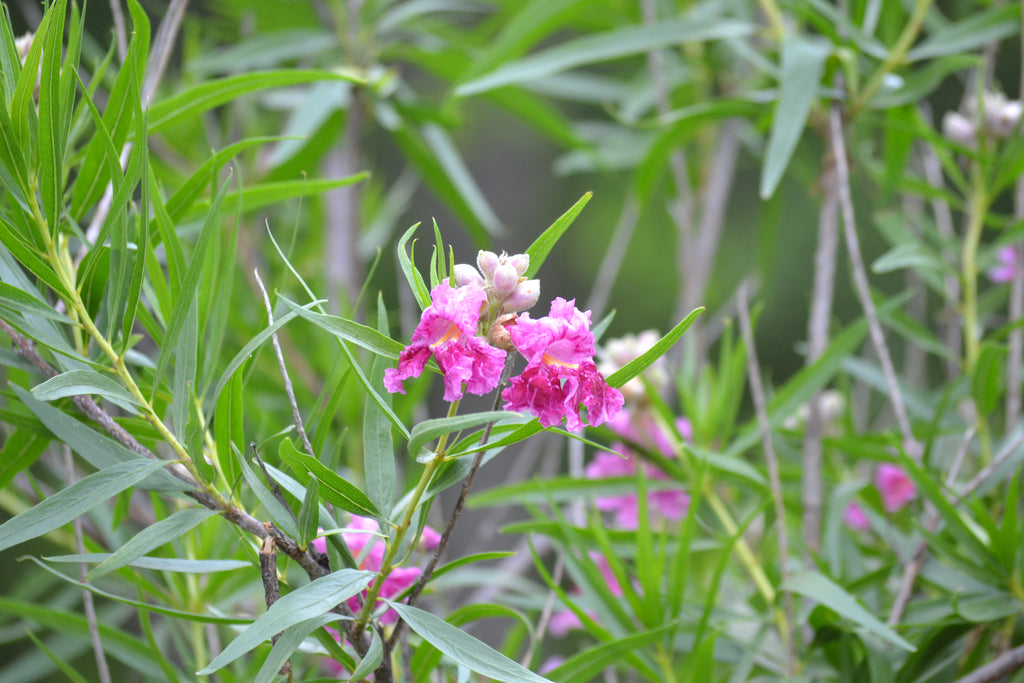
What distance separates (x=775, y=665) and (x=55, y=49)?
0.62 metres

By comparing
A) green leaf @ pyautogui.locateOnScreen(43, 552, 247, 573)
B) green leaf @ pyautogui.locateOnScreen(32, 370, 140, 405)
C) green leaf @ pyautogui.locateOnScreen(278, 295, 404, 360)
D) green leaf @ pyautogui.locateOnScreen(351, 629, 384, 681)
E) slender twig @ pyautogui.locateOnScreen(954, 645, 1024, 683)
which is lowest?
slender twig @ pyautogui.locateOnScreen(954, 645, 1024, 683)

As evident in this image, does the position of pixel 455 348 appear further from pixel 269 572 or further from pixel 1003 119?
pixel 1003 119

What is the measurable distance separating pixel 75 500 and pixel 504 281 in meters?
0.21

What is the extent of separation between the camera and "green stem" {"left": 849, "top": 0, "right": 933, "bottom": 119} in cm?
82

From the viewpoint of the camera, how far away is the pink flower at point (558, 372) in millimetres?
332

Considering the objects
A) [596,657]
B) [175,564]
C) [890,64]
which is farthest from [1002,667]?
[890,64]

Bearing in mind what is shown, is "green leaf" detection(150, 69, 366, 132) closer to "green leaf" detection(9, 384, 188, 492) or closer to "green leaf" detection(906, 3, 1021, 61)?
"green leaf" detection(9, 384, 188, 492)

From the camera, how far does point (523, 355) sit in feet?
1.12

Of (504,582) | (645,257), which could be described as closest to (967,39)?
(504,582)

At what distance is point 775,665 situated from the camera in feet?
2.01

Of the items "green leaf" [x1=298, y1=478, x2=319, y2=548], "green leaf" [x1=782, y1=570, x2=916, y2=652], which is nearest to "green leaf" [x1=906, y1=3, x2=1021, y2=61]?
"green leaf" [x1=782, y1=570, x2=916, y2=652]

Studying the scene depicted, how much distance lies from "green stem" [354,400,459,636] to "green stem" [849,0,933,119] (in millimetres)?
671

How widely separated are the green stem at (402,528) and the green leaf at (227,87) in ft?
0.87

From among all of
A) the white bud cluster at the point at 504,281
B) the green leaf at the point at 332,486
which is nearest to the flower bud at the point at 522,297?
the white bud cluster at the point at 504,281
